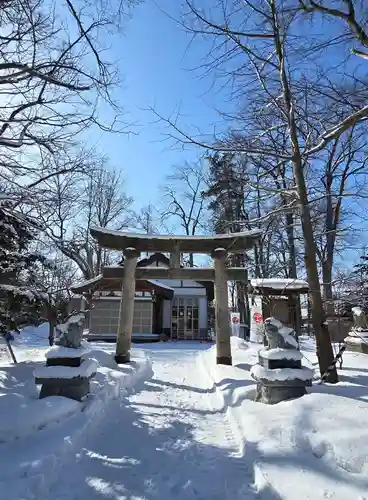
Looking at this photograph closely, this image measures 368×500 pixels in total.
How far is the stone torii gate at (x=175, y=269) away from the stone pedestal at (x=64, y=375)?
193 inches

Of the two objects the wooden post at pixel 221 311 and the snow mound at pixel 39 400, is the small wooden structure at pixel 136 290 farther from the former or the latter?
the snow mound at pixel 39 400

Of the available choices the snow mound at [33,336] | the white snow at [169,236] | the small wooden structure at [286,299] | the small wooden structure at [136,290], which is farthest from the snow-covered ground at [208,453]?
the snow mound at [33,336]

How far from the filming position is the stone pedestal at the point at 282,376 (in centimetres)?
555


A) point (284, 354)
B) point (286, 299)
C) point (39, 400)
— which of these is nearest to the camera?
point (39, 400)

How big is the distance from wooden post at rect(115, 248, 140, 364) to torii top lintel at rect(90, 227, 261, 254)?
325mm

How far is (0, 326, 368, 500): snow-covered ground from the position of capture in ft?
10.2

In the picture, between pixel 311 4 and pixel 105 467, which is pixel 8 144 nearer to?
pixel 105 467

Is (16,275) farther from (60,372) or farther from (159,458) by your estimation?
(159,458)

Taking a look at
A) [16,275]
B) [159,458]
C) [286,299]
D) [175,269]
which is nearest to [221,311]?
[175,269]

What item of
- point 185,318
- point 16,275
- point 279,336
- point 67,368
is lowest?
point 67,368

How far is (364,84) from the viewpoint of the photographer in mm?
5859

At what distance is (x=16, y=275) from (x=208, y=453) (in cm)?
595

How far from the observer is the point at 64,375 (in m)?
5.43

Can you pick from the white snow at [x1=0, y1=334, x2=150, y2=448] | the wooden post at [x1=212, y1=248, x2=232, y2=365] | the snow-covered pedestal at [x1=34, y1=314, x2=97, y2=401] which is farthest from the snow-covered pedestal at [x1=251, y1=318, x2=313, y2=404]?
the wooden post at [x1=212, y1=248, x2=232, y2=365]
